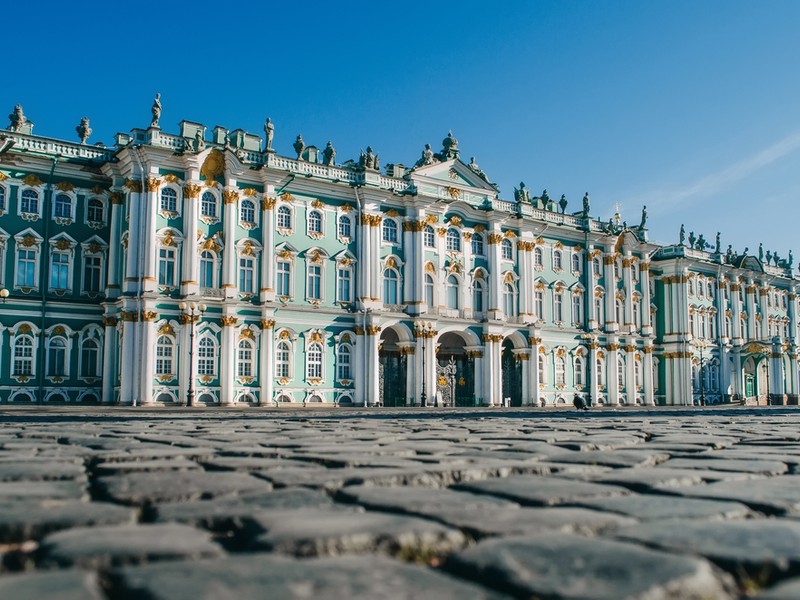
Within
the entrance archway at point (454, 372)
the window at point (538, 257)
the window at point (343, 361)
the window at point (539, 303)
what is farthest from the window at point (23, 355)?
the window at point (538, 257)

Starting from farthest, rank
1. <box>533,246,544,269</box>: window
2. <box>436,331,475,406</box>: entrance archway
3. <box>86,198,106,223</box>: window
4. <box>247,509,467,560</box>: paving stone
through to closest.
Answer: <box>533,246,544,269</box>: window → <box>436,331,475,406</box>: entrance archway → <box>86,198,106,223</box>: window → <box>247,509,467,560</box>: paving stone

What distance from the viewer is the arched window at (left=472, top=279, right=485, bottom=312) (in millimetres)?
48750

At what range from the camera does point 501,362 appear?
49.7 metres

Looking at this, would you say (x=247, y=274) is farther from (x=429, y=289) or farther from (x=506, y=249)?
(x=506, y=249)

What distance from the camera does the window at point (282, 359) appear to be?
41.4 metres

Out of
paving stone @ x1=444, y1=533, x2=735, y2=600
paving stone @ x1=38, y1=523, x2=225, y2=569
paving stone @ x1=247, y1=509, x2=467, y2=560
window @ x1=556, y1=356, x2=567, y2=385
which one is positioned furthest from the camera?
window @ x1=556, y1=356, x2=567, y2=385

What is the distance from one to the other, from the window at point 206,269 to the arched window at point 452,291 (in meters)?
13.6

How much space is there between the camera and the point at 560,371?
52.8m

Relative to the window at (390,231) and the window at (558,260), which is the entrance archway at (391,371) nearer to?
the window at (390,231)

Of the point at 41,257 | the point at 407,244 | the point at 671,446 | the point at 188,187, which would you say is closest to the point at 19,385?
the point at 41,257

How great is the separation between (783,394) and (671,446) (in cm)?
6758

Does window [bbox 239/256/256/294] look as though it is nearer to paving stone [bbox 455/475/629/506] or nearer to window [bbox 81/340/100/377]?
window [bbox 81/340/100/377]

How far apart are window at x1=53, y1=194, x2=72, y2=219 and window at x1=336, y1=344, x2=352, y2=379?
14387 millimetres

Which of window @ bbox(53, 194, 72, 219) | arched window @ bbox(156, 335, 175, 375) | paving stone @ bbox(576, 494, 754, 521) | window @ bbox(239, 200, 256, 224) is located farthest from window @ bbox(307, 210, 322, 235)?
paving stone @ bbox(576, 494, 754, 521)
